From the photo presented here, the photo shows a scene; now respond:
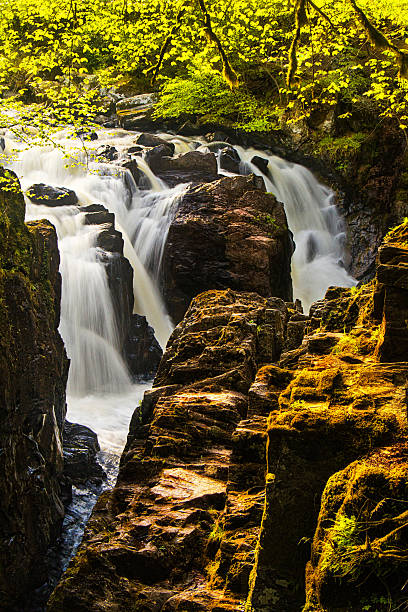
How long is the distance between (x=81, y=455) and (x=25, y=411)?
2.72 m

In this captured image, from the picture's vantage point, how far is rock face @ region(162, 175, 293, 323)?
54.4 feet

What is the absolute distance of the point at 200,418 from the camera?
625cm

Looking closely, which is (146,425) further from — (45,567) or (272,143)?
(272,143)

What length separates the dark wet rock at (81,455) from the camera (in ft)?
35.9

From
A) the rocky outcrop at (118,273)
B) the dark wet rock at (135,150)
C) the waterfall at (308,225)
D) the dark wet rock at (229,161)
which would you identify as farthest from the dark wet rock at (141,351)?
the dark wet rock at (135,150)

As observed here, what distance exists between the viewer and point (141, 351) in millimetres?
16766

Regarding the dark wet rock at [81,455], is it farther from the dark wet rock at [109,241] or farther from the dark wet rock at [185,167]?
the dark wet rock at [185,167]

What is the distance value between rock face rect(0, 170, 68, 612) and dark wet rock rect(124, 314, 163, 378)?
4951 millimetres

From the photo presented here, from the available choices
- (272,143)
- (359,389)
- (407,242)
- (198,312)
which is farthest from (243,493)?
(272,143)

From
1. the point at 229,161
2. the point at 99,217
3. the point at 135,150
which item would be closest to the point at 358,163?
the point at 229,161

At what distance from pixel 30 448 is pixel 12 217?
4730 millimetres

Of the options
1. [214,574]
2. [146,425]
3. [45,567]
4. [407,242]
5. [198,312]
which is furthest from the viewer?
[198,312]

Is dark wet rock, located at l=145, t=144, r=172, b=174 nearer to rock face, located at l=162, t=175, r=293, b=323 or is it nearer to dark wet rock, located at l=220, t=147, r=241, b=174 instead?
dark wet rock, located at l=220, t=147, r=241, b=174

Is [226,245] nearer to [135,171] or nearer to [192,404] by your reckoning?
A: [135,171]
